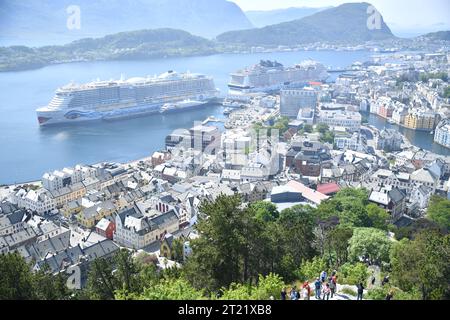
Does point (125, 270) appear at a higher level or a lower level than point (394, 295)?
lower

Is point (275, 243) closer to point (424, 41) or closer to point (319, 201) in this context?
point (319, 201)

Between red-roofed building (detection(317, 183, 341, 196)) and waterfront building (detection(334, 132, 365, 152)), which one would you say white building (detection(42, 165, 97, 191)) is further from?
waterfront building (detection(334, 132, 365, 152))

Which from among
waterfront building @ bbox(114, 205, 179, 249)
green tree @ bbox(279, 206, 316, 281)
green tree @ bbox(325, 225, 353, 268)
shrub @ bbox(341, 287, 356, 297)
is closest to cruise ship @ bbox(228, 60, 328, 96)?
waterfront building @ bbox(114, 205, 179, 249)

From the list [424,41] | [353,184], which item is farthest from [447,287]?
[424,41]

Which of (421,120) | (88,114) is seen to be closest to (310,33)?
(421,120)

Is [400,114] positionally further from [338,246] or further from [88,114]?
[338,246]

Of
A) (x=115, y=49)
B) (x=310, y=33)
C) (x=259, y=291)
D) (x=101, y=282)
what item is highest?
(x=310, y=33)
